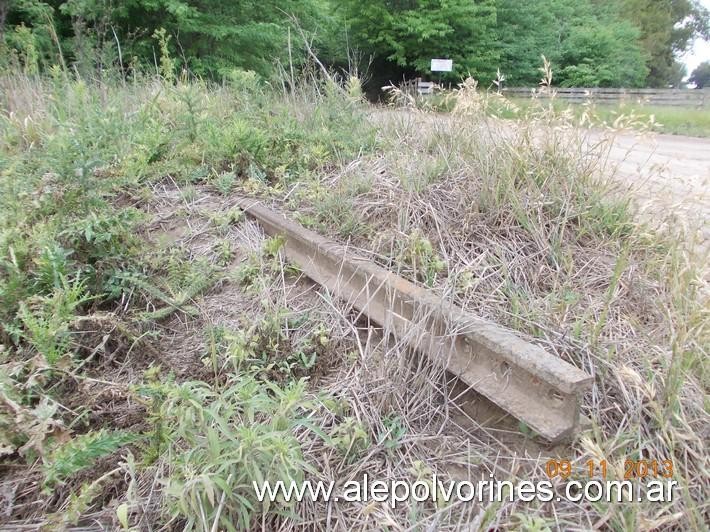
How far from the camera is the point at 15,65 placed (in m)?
5.72

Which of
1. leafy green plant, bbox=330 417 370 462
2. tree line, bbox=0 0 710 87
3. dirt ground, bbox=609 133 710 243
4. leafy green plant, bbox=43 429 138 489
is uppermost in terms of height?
tree line, bbox=0 0 710 87

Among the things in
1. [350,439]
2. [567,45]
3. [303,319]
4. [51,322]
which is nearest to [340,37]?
[567,45]

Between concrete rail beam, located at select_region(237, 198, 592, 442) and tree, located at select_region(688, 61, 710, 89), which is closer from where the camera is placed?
concrete rail beam, located at select_region(237, 198, 592, 442)

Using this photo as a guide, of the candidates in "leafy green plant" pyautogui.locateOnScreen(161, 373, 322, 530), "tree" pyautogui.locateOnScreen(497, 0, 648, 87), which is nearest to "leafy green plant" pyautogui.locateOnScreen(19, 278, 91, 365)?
"leafy green plant" pyautogui.locateOnScreen(161, 373, 322, 530)

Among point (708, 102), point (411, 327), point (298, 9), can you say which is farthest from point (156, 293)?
point (708, 102)

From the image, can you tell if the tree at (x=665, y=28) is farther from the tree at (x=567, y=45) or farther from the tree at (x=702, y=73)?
the tree at (x=702, y=73)

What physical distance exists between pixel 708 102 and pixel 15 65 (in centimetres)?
2228

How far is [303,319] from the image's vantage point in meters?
2.45

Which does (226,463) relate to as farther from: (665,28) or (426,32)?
(665,28)

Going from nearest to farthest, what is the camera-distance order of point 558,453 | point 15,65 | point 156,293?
1. point 558,453
2. point 156,293
3. point 15,65

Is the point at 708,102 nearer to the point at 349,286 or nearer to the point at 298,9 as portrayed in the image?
the point at 298,9

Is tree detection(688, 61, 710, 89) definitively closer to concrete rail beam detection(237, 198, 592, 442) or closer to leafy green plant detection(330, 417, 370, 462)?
concrete rail beam detection(237, 198, 592, 442)

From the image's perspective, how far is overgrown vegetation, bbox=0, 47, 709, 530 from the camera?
5.09ft
